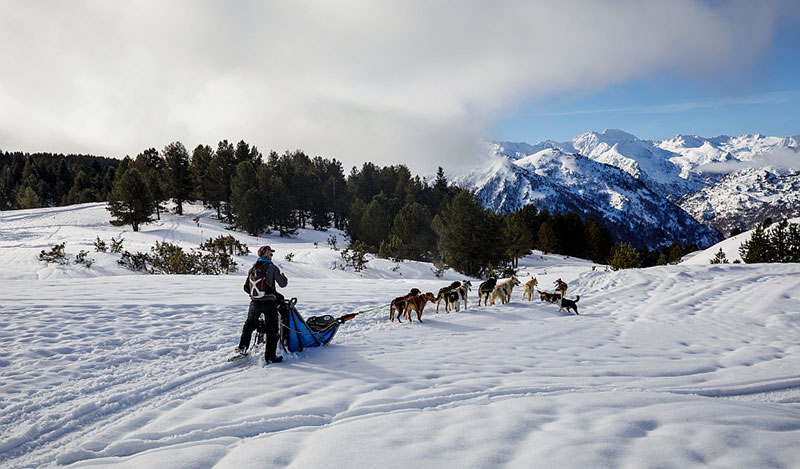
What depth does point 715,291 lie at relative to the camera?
42.4 ft

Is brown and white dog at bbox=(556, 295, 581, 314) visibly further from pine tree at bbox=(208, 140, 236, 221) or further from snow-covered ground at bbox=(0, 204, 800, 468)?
pine tree at bbox=(208, 140, 236, 221)

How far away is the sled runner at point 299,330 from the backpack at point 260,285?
47 cm

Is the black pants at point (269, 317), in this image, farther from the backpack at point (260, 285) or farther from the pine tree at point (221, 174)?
the pine tree at point (221, 174)

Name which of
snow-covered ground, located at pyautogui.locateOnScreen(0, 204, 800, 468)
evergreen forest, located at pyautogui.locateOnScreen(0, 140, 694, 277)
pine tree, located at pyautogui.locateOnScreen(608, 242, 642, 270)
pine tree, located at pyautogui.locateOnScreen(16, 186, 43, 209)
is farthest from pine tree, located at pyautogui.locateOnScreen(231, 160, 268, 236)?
pine tree, located at pyautogui.locateOnScreen(16, 186, 43, 209)

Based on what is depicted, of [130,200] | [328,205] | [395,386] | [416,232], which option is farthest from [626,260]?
[130,200]

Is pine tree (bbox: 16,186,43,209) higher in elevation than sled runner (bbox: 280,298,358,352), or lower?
higher

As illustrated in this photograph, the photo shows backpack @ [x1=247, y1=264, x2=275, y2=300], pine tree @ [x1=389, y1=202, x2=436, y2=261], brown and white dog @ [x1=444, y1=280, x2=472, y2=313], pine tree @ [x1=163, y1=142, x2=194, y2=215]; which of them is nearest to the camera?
backpack @ [x1=247, y1=264, x2=275, y2=300]

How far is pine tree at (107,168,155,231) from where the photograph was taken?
35500mm

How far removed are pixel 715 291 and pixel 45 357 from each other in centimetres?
1875

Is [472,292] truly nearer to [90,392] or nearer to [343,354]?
[343,354]

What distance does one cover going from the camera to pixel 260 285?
5.54 m

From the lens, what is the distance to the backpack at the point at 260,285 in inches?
218

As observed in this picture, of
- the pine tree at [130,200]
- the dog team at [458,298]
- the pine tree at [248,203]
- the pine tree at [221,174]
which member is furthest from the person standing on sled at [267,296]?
the pine tree at [221,174]

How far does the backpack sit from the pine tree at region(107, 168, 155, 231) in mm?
39276
